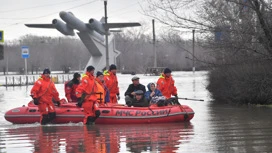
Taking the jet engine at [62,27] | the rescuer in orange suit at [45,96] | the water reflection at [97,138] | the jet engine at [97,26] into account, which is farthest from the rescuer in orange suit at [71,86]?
the jet engine at [97,26]

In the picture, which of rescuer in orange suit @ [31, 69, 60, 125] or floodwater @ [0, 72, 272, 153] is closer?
floodwater @ [0, 72, 272, 153]

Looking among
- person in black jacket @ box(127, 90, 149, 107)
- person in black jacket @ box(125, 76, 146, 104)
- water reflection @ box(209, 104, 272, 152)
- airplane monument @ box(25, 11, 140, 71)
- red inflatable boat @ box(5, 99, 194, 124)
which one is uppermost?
airplane monument @ box(25, 11, 140, 71)

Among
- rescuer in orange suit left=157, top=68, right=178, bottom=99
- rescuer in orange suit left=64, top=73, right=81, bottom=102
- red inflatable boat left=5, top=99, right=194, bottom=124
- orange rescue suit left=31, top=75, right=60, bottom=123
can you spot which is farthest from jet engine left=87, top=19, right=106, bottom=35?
orange rescue suit left=31, top=75, right=60, bottom=123

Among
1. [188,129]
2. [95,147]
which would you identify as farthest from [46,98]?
[95,147]

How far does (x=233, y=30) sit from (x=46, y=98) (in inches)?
276

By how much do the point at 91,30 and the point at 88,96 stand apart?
4629cm

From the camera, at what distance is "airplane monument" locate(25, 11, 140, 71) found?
56375 millimetres

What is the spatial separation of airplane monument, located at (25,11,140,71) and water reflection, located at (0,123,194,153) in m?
40.9

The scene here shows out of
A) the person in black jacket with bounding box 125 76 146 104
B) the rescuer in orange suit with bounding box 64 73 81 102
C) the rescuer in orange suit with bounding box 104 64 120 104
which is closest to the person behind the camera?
the person in black jacket with bounding box 125 76 146 104

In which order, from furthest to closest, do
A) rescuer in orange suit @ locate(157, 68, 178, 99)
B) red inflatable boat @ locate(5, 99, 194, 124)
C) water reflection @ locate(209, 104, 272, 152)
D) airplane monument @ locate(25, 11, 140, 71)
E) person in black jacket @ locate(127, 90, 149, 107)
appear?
airplane monument @ locate(25, 11, 140, 71)
rescuer in orange suit @ locate(157, 68, 178, 99)
person in black jacket @ locate(127, 90, 149, 107)
red inflatable boat @ locate(5, 99, 194, 124)
water reflection @ locate(209, 104, 272, 152)

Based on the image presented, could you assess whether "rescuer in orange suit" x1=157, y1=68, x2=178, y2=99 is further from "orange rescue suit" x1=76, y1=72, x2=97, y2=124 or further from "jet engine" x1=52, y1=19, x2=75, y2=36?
"jet engine" x1=52, y1=19, x2=75, y2=36

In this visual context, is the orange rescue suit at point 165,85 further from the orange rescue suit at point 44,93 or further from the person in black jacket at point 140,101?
the orange rescue suit at point 44,93

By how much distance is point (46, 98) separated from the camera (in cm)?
1605

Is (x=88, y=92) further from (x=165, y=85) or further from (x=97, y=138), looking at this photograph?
(x=165, y=85)
